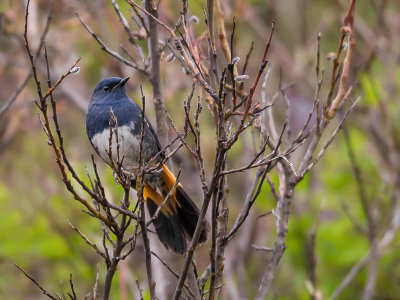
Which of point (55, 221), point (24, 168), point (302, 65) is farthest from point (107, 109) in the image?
point (24, 168)

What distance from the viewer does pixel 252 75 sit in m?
8.20

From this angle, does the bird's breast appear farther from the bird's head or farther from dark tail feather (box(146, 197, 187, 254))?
dark tail feather (box(146, 197, 187, 254))

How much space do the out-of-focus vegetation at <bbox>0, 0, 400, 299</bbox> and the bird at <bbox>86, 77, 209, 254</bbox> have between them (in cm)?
74

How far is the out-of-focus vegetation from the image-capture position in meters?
5.39

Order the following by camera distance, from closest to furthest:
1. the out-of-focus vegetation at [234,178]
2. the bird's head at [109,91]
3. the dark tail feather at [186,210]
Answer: the dark tail feather at [186,210]
the bird's head at [109,91]
the out-of-focus vegetation at [234,178]

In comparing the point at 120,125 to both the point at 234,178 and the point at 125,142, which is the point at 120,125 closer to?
the point at 125,142

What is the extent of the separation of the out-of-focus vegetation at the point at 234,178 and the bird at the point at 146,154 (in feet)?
2.44

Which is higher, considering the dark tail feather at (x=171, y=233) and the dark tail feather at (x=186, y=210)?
the dark tail feather at (x=186, y=210)

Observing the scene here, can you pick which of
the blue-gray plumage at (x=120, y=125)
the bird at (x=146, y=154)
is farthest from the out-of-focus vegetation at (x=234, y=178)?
the blue-gray plumage at (x=120, y=125)

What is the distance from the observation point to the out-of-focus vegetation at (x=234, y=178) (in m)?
5.39

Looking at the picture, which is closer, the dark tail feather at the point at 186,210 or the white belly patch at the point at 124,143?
the dark tail feather at the point at 186,210

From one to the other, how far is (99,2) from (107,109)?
2.20m

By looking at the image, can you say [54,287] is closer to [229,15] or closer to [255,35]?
[229,15]

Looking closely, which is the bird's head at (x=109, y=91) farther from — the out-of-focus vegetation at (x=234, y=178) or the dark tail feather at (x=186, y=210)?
the dark tail feather at (x=186, y=210)
